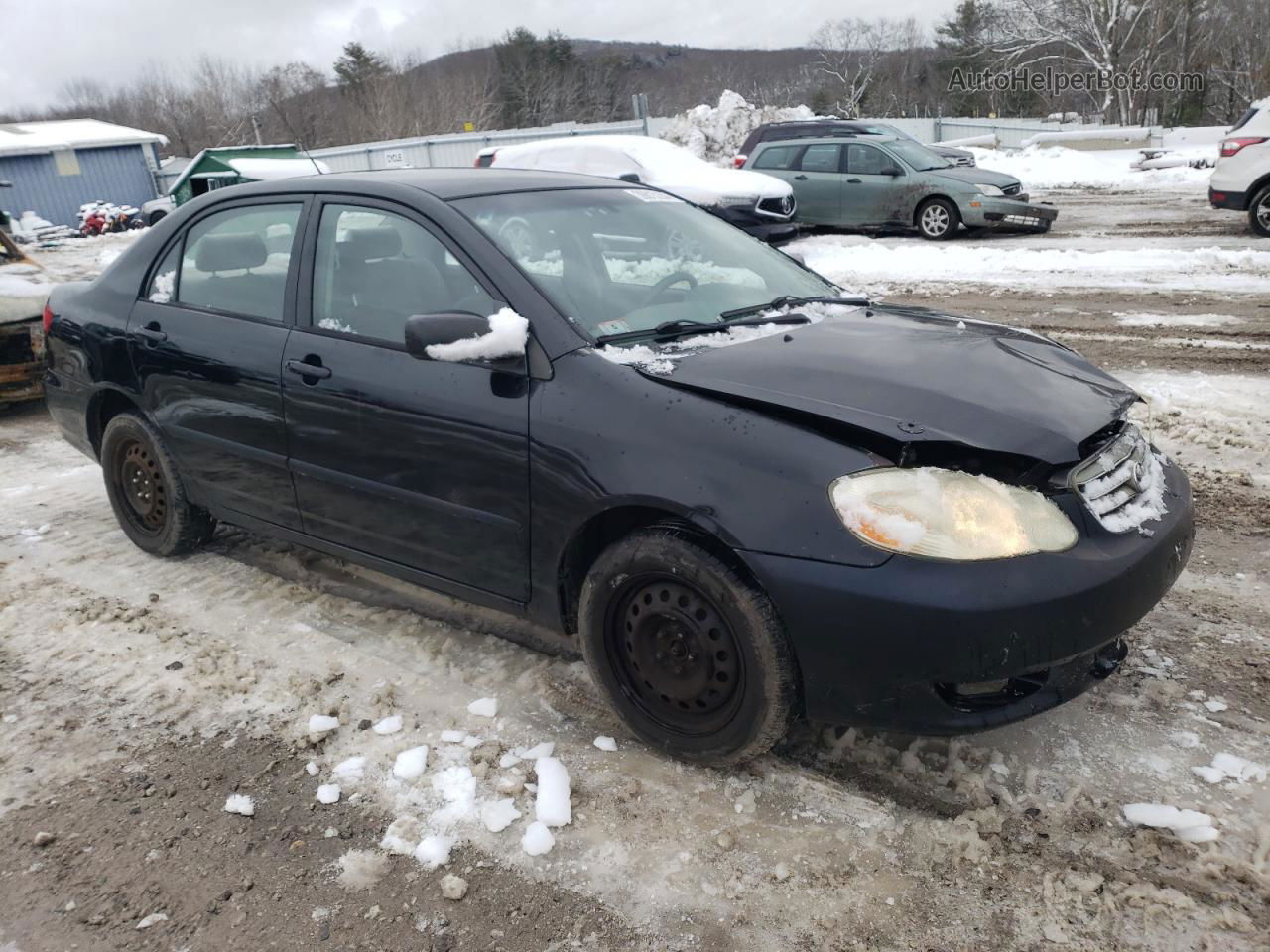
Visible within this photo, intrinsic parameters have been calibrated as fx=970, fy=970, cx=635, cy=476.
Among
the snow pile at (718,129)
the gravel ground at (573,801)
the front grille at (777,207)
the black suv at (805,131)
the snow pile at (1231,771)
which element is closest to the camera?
the gravel ground at (573,801)

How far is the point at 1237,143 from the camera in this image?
469 inches

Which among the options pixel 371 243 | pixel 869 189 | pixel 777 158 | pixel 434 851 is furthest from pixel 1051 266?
pixel 434 851

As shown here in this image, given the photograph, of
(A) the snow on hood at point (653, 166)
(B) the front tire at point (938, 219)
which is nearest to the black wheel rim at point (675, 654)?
(A) the snow on hood at point (653, 166)

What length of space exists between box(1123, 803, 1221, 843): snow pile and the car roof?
2.83m

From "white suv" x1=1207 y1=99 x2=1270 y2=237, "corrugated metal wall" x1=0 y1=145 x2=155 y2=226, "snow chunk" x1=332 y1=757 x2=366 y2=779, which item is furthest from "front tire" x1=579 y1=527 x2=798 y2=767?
"corrugated metal wall" x1=0 y1=145 x2=155 y2=226

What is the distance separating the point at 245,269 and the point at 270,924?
259cm

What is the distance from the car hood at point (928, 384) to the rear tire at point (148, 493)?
2.69 metres

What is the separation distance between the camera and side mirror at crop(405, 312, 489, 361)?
296 cm

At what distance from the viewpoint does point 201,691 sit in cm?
349

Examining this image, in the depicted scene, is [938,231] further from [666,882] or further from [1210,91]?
[1210,91]

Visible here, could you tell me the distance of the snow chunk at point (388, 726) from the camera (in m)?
3.17

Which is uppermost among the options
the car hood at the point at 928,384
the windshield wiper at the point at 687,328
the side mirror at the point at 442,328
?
the side mirror at the point at 442,328

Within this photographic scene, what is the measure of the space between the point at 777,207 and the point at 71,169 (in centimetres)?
3229

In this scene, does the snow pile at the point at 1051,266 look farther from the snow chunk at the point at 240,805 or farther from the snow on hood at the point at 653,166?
the snow chunk at the point at 240,805
